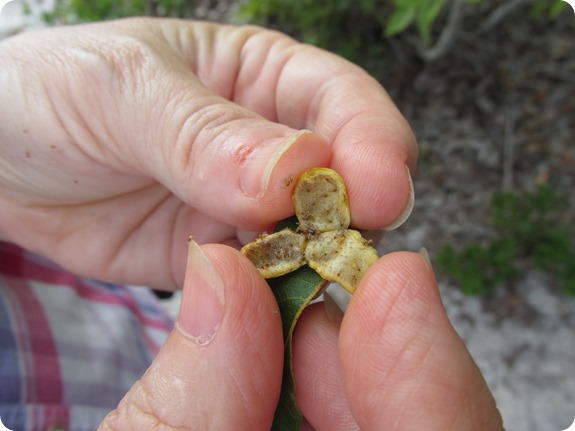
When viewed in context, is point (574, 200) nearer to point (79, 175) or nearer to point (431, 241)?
point (431, 241)

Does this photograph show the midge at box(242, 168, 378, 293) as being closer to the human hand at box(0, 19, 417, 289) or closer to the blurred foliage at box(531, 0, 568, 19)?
the human hand at box(0, 19, 417, 289)

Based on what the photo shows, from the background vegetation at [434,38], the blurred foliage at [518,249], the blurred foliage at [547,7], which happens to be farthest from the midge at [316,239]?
the blurred foliage at [547,7]

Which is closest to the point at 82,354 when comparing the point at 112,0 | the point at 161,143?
the point at 161,143

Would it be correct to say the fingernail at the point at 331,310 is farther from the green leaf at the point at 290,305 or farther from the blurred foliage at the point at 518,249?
the blurred foliage at the point at 518,249

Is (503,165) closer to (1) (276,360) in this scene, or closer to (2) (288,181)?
(2) (288,181)

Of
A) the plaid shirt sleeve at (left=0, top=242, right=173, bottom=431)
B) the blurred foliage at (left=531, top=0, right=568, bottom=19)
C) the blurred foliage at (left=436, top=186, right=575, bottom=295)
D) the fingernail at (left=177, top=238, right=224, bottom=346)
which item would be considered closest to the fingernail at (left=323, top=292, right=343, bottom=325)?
the fingernail at (left=177, top=238, right=224, bottom=346)

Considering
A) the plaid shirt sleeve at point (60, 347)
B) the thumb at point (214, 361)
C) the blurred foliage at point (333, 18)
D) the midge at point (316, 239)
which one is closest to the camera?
the thumb at point (214, 361)

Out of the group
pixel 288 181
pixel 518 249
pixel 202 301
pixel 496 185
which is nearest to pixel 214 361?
pixel 202 301
